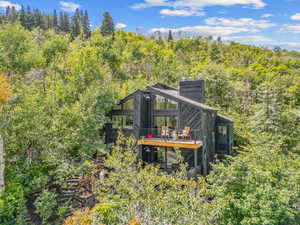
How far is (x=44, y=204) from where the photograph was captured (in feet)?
37.4

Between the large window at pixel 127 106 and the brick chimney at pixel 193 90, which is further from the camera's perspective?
the brick chimney at pixel 193 90

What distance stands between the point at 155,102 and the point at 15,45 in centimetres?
1527

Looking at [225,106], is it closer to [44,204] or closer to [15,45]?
[44,204]

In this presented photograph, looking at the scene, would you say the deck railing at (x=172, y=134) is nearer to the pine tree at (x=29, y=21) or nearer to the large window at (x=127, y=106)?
the large window at (x=127, y=106)


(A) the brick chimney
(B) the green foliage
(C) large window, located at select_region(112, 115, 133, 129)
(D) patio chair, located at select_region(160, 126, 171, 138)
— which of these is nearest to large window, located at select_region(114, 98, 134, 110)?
(C) large window, located at select_region(112, 115, 133, 129)

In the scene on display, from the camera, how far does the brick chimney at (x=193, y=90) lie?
1644 centimetres

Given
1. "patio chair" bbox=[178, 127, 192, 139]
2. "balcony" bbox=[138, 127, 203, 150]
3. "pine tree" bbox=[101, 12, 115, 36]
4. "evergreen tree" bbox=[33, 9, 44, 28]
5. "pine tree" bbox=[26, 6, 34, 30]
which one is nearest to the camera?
"balcony" bbox=[138, 127, 203, 150]

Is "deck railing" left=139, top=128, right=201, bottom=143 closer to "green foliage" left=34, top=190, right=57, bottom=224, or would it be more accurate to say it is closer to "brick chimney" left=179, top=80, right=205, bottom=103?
"brick chimney" left=179, top=80, right=205, bottom=103

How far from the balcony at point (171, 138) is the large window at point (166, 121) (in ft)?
1.37

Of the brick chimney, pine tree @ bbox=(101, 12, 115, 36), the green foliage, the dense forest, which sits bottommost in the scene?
the green foliage

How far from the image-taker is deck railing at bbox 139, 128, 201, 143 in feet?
46.6

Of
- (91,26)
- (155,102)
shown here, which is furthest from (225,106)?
(91,26)

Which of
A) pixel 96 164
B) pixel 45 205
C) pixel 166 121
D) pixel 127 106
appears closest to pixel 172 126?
pixel 166 121

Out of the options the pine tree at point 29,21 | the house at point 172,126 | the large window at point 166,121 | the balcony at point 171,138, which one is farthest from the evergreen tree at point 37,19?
the balcony at point 171,138
